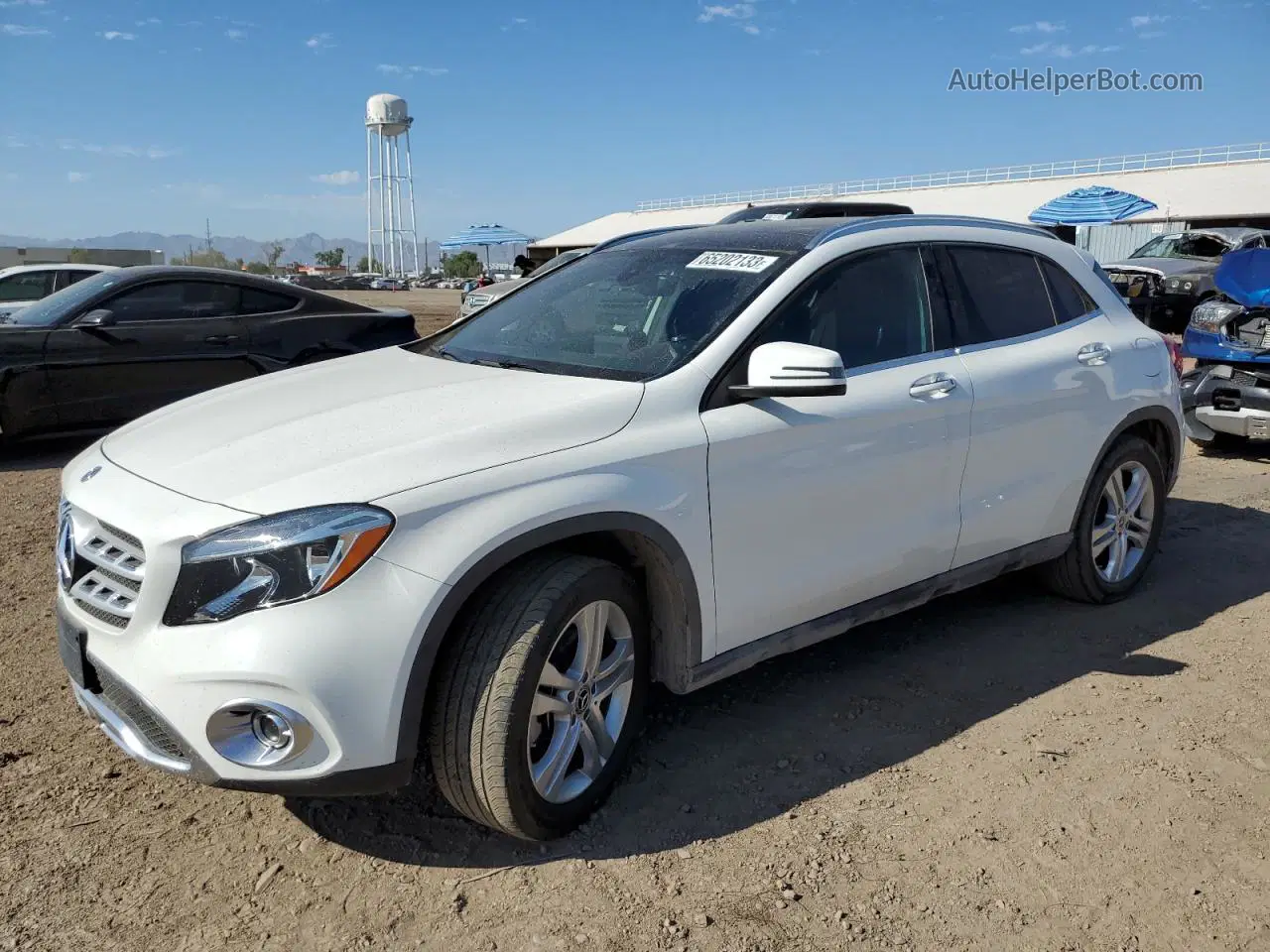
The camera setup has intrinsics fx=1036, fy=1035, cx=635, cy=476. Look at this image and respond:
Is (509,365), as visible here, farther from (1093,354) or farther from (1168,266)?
(1168,266)

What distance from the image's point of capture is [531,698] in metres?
2.63

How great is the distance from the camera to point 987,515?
3.97 metres

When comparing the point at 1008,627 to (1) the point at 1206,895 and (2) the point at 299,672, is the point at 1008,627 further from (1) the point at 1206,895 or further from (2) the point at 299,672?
(2) the point at 299,672

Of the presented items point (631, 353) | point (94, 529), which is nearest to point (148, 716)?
point (94, 529)

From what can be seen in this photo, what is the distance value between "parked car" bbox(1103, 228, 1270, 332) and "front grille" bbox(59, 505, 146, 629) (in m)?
15.4

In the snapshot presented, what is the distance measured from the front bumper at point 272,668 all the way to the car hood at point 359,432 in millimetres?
163

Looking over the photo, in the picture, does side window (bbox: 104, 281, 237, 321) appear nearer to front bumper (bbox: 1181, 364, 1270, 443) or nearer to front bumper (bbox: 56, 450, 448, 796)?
front bumper (bbox: 56, 450, 448, 796)

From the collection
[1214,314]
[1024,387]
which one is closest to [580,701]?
[1024,387]

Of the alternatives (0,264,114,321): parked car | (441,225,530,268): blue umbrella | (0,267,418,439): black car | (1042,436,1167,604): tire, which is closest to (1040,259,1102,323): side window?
(1042,436,1167,604): tire

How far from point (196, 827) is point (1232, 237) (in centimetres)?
1935

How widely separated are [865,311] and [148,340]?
5975 mm

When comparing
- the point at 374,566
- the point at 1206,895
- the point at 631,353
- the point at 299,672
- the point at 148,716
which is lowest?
the point at 1206,895

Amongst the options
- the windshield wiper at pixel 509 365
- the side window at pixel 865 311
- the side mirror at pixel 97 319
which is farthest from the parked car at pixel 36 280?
the side window at pixel 865 311

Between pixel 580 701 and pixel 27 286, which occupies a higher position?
pixel 27 286
